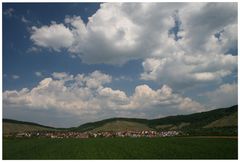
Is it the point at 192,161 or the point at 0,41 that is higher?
the point at 0,41

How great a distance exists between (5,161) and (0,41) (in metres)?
9.28

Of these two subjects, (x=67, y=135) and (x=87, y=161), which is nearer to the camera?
(x=87, y=161)

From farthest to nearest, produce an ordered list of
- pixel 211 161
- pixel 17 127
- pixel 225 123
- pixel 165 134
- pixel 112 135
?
pixel 17 127
pixel 225 123
pixel 112 135
pixel 165 134
pixel 211 161

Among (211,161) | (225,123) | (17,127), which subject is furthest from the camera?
(17,127)

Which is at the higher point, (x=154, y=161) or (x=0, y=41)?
(x=0, y=41)

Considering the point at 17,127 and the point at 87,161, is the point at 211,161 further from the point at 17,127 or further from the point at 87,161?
the point at 17,127

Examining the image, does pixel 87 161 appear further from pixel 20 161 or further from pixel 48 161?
pixel 20 161

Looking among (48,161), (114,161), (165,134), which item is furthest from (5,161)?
(165,134)

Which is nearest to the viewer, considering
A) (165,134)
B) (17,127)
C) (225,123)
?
(165,134)

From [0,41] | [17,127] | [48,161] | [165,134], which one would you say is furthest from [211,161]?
[17,127]

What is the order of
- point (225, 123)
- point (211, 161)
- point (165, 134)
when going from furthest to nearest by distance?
1. point (225, 123)
2. point (165, 134)
3. point (211, 161)

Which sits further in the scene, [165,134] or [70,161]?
[165,134]

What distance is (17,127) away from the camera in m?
194

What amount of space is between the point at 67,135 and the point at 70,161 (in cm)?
7458
